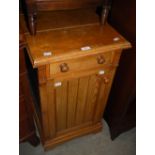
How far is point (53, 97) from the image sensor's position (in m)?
1.04

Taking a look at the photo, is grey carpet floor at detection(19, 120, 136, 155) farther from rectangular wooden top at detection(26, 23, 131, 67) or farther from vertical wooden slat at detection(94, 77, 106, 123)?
rectangular wooden top at detection(26, 23, 131, 67)

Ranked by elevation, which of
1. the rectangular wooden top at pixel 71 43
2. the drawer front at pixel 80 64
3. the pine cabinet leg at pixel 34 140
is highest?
the rectangular wooden top at pixel 71 43

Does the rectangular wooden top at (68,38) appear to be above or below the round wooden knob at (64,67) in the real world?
above

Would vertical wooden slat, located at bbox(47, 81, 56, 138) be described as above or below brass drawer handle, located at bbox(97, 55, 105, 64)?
below

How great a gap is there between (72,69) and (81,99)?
0.95 feet

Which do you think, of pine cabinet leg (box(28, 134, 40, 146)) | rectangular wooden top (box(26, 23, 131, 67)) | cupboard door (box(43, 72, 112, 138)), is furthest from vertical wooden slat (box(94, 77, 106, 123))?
pine cabinet leg (box(28, 134, 40, 146))

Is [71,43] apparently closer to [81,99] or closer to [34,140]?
[81,99]

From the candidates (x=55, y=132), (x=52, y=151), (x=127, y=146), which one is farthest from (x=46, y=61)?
(x=127, y=146)

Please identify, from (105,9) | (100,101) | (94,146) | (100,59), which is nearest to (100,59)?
(100,59)

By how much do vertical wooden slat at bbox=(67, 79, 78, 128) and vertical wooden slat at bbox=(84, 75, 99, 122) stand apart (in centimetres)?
9

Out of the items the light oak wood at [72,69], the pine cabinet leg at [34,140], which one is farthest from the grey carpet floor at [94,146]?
the light oak wood at [72,69]

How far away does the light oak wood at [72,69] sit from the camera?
88 cm

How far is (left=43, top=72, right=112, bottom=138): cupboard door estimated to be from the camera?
1.04 meters

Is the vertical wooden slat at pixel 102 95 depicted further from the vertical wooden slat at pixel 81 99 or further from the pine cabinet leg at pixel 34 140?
the pine cabinet leg at pixel 34 140
